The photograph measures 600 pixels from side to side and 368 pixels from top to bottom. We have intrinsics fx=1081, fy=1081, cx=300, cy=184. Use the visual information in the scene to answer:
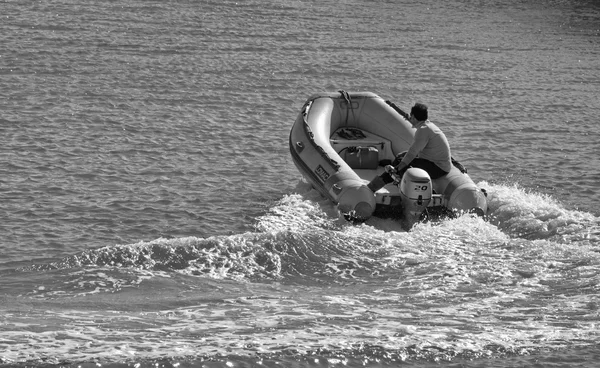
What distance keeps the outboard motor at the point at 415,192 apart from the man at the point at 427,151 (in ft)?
1.33

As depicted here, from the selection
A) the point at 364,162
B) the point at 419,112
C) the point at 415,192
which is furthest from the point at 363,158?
the point at 415,192

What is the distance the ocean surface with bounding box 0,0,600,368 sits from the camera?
27.0 ft

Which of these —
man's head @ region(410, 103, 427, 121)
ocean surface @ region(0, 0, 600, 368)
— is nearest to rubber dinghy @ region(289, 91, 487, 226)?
ocean surface @ region(0, 0, 600, 368)

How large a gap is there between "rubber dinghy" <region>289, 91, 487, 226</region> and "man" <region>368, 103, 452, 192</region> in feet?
0.41

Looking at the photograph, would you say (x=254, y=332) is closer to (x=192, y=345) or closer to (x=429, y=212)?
(x=192, y=345)

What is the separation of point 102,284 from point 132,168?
13.9 ft

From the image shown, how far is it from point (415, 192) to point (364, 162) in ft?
6.11

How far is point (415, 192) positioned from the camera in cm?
1114

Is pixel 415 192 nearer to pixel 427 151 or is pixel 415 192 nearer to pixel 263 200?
pixel 427 151

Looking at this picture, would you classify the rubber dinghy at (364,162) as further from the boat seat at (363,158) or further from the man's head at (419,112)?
the man's head at (419,112)

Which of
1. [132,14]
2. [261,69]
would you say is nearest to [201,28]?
[132,14]

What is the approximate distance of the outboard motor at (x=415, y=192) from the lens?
11.1m

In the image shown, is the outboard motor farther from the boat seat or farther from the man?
the boat seat

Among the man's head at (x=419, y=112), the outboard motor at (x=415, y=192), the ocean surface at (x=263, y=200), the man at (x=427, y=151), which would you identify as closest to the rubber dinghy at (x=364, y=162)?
the outboard motor at (x=415, y=192)
